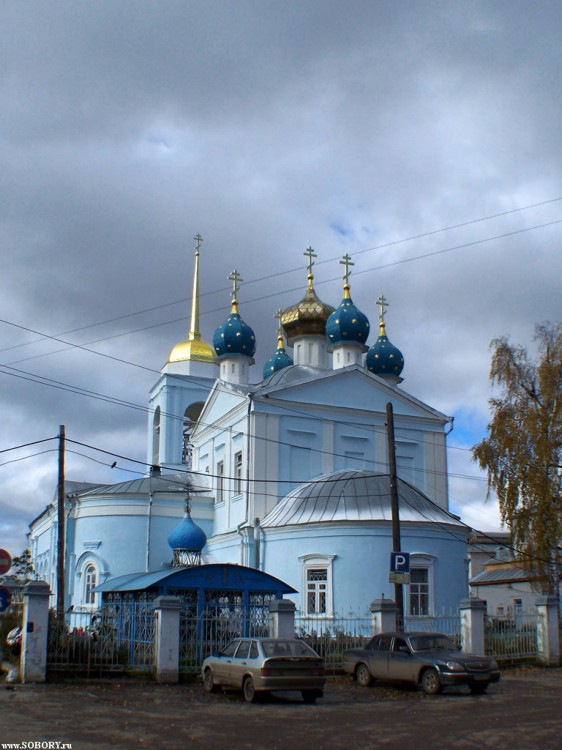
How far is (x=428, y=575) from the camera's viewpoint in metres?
26.8

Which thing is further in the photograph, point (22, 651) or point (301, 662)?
point (22, 651)

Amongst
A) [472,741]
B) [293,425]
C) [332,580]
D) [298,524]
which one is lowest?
[472,741]

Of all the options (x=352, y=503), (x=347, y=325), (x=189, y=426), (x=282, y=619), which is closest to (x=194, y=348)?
(x=189, y=426)

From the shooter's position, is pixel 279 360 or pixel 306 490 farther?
pixel 279 360

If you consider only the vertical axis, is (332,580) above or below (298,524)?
below

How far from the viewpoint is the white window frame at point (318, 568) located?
26.2 metres

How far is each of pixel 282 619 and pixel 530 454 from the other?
35.8 ft

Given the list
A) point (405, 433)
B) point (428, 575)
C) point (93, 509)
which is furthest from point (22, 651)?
point (405, 433)

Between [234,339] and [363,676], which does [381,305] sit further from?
[363,676]

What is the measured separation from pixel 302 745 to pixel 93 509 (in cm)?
2598

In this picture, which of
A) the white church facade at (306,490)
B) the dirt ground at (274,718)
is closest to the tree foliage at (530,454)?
the white church facade at (306,490)

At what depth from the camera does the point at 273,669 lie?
1437 cm

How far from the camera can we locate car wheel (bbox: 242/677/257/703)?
47.6 ft

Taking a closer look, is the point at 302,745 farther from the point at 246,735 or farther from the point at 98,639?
the point at 98,639
